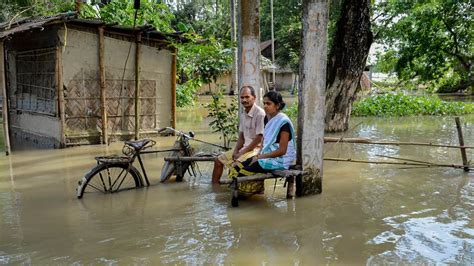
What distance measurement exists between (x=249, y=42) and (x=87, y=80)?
18.5 ft

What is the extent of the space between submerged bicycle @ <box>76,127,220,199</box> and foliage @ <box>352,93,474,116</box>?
11.9 meters

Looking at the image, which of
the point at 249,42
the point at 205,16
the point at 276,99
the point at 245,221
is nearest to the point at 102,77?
the point at 249,42

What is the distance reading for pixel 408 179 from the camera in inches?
302

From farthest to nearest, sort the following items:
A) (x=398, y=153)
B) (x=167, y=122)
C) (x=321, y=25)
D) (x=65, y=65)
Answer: (x=167, y=122)
(x=65, y=65)
(x=398, y=153)
(x=321, y=25)

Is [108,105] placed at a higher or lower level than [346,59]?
lower

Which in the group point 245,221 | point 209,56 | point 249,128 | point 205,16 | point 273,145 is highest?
point 205,16

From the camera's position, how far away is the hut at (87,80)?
1112cm

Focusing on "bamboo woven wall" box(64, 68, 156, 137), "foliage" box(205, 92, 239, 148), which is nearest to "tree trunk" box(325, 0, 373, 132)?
"foliage" box(205, 92, 239, 148)

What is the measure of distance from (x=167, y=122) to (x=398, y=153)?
21.8ft

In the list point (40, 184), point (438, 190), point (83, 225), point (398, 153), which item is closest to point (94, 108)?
point (40, 184)

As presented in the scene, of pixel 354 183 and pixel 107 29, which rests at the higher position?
pixel 107 29

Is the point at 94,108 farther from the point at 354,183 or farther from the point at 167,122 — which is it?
the point at 354,183

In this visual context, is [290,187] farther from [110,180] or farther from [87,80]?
[87,80]

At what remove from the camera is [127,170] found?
6789mm
